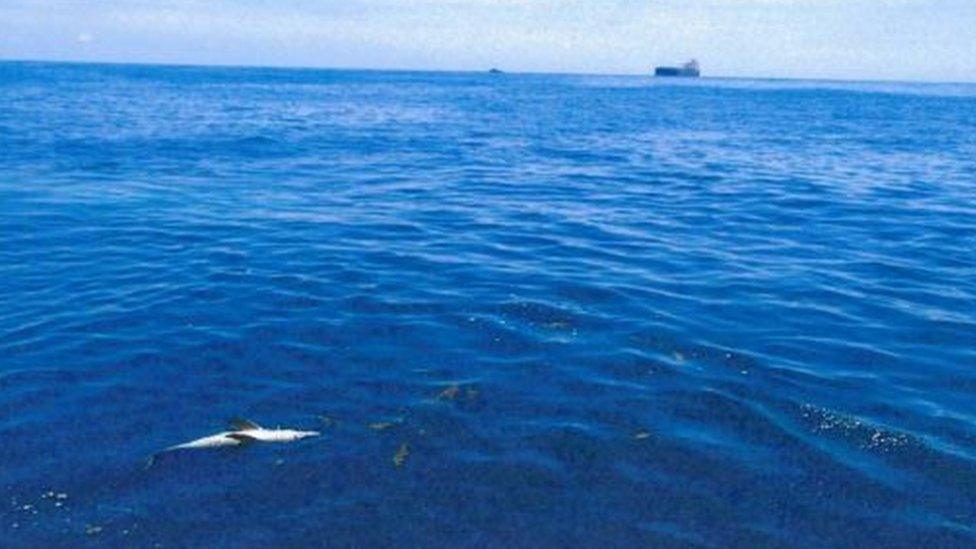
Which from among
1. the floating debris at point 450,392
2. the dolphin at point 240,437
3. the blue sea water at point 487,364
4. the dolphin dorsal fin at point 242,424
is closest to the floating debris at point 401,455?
the blue sea water at point 487,364

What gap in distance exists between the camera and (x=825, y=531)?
7.64m

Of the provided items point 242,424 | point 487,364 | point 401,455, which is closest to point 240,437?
point 242,424

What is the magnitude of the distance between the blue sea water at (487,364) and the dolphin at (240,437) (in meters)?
0.20

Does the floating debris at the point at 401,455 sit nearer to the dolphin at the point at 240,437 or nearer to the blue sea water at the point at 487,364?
the blue sea water at the point at 487,364

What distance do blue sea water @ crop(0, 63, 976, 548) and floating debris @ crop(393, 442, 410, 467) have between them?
5cm

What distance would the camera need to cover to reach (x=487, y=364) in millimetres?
11375

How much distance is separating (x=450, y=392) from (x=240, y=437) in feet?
9.64

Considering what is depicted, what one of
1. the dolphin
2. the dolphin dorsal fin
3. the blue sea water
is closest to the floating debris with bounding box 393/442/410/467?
the blue sea water

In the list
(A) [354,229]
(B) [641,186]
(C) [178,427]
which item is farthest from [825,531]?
(B) [641,186]

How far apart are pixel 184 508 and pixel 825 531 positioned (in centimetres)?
686

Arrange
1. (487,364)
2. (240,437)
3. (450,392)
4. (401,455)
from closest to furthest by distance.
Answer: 1. (401,455)
2. (240,437)
3. (450,392)
4. (487,364)

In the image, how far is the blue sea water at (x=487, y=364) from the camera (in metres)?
7.89

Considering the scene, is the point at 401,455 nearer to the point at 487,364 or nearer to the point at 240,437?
the point at 240,437

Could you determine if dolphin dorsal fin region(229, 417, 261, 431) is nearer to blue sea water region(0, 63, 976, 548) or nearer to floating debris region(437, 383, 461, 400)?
blue sea water region(0, 63, 976, 548)
